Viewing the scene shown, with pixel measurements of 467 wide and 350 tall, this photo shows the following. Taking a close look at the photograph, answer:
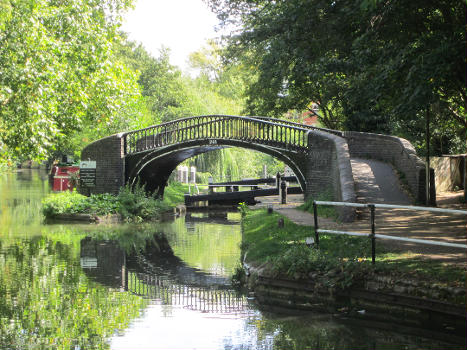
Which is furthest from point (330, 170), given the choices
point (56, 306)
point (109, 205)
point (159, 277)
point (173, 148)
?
point (56, 306)

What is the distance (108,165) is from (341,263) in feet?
60.8

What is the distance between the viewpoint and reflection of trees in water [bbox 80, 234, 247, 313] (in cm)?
1062

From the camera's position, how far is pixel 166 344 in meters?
7.91

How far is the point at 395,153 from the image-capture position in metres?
20.0

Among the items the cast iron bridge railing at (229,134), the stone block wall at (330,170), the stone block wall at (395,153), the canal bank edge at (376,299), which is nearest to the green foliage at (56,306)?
the canal bank edge at (376,299)

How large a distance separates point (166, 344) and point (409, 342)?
9.96 ft

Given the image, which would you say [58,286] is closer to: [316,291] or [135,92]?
[316,291]

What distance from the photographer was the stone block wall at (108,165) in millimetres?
26766

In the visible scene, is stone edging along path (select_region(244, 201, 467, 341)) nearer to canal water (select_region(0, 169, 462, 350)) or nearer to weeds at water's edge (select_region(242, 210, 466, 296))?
weeds at water's edge (select_region(242, 210, 466, 296))

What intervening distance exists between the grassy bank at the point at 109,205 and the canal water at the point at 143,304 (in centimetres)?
484

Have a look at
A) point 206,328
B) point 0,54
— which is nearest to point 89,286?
point 206,328

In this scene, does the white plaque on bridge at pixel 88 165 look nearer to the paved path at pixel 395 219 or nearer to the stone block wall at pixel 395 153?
the paved path at pixel 395 219

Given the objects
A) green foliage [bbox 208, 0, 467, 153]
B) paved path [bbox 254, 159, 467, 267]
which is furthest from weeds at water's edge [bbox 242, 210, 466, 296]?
green foliage [bbox 208, 0, 467, 153]

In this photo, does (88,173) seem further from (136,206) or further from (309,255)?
(309,255)
